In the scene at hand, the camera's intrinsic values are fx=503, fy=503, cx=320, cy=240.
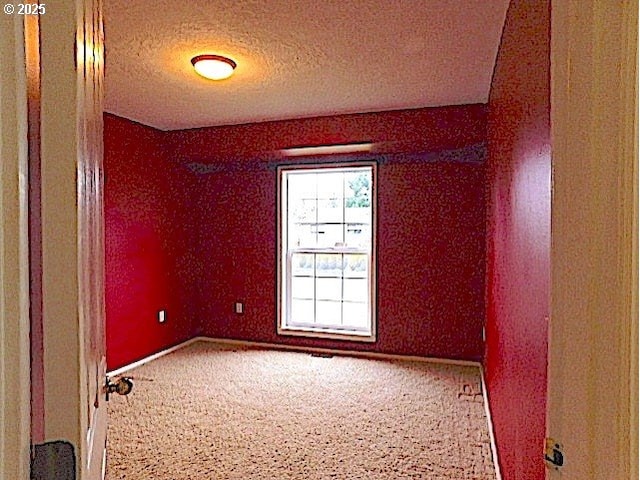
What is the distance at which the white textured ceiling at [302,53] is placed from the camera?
2.41 m

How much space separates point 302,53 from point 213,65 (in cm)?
54

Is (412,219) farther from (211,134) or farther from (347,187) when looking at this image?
(211,134)

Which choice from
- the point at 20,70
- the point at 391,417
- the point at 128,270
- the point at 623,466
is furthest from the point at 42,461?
the point at 128,270

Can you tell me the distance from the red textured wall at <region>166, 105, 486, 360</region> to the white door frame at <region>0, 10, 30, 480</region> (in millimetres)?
4019

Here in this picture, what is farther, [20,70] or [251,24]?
[251,24]

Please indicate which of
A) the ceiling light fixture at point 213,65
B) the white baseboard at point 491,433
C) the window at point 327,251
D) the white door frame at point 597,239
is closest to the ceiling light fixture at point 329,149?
the window at point 327,251

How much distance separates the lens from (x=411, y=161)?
4977mm

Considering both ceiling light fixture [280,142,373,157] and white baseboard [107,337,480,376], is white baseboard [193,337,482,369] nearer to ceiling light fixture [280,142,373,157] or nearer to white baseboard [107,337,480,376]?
white baseboard [107,337,480,376]

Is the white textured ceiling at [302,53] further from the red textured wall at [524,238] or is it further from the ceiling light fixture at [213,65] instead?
the red textured wall at [524,238]

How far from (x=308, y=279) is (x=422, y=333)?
1371 mm

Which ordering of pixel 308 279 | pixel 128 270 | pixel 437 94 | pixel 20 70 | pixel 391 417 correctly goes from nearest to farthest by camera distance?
pixel 20 70 → pixel 391 417 → pixel 437 94 → pixel 128 270 → pixel 308 279

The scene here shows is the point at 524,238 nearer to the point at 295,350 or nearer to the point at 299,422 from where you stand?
the point at 299,422

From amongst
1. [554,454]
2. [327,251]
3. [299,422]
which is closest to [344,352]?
[327,251]

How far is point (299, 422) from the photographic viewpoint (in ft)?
11.3
